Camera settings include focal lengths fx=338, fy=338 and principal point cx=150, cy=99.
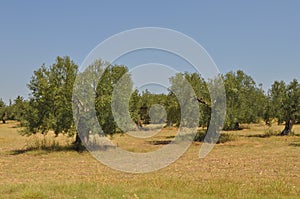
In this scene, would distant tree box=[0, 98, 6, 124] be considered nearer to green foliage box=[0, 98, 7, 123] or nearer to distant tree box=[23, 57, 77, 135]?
green foliage box=[0, 98, 7, 123]

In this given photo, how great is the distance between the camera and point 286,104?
153ft

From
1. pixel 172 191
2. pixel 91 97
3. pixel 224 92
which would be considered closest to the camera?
pixel 172 191

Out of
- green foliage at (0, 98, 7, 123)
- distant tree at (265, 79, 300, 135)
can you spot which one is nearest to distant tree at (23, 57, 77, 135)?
distant tree at (265, 79, 300, 135)

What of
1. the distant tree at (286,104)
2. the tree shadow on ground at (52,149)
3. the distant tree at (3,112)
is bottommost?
the tree shadow on ground at (52,149)

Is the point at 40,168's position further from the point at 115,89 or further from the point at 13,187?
the point at 115,89

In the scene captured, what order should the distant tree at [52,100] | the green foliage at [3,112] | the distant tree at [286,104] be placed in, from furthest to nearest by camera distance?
the green foliage at [3,112], the distant tree at [286,104], the distant tree at [52,100]

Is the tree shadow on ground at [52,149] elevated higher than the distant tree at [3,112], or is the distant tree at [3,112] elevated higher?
the distant tree at [3,112]

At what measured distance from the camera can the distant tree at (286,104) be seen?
4627cm

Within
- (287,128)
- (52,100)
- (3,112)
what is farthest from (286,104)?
(3,112)

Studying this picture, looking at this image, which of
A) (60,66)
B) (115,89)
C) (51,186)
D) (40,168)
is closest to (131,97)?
(115,89)

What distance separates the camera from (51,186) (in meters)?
10.9

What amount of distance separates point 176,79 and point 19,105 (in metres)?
17.8

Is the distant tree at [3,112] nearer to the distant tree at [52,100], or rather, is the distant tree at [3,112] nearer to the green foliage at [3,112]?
the green foliage at [3,112]

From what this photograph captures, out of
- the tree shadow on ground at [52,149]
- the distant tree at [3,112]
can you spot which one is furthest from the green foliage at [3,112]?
the tree shadow on ground at [52,149]
